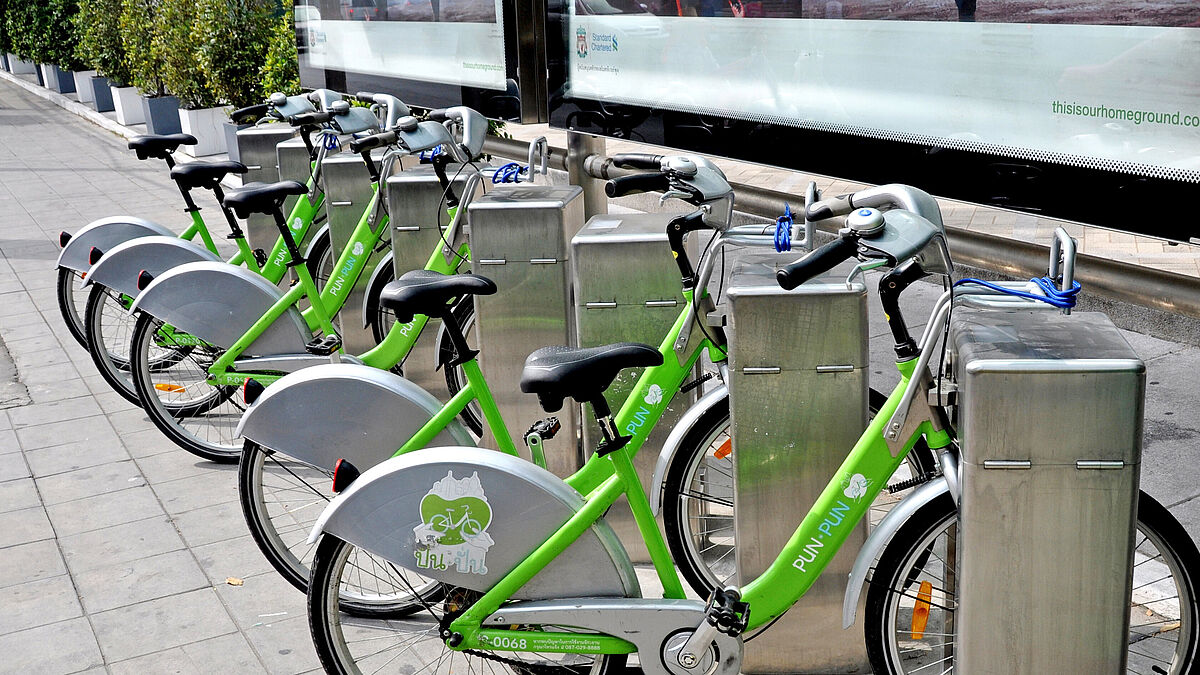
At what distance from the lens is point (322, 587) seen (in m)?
2.79

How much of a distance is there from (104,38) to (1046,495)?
1723 cm

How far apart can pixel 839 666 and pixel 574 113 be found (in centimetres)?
270

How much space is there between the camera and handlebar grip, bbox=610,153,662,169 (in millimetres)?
3251

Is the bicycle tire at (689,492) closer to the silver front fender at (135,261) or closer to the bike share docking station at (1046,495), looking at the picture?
the bike share docking station at (1046,495)

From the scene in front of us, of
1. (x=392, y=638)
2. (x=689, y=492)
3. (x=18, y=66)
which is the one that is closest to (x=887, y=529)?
(x=689, y=492)

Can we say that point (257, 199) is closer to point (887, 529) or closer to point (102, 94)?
point (887, 529)

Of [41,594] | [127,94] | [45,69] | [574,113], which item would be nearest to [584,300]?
[574,113]

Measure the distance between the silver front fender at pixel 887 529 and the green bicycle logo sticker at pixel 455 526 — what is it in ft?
2.66

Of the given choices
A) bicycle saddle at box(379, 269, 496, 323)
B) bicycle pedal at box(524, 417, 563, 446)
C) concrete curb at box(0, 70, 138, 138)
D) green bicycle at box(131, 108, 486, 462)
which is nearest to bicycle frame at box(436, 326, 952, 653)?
bicycle pedal at box(524, 417, 563, 446)

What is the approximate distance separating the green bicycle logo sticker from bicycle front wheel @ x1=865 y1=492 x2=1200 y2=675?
874mm

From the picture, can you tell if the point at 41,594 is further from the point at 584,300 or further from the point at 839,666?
the point at 839,666

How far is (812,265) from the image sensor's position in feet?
7.32

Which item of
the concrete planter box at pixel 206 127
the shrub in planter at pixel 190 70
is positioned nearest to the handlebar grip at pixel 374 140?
the shrub in planter at pixel 190 70

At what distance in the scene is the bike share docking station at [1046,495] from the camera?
2232mm
